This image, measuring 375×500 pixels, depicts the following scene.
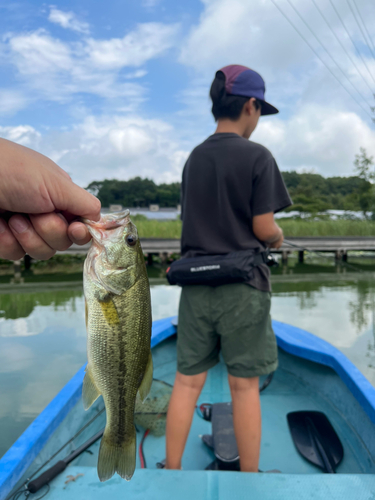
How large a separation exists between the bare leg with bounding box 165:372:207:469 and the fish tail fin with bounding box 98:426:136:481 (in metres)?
0.70

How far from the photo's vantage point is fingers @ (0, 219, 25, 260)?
100 cm

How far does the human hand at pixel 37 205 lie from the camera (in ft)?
2.68

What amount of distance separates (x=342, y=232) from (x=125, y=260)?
1610cm

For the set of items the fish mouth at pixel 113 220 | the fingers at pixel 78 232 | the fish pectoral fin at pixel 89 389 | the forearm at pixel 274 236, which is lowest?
the fish pectoral fin at pixel 89 389

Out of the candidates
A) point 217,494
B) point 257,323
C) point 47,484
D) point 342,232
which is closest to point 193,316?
point 257,323

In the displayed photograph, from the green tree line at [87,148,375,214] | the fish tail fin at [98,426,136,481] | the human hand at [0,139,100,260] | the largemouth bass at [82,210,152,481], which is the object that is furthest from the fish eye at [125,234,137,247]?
the green tree line at [87,148,375,214]

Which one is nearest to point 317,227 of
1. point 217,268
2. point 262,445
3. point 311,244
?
point 311,244

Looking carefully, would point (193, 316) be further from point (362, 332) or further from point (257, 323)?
point (362, 332)

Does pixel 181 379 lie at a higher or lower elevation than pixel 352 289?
higher

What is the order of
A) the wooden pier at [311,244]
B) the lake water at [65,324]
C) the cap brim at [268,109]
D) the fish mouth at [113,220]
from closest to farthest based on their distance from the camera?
the fish mouth at [113,220] < the cap brim at [268,109] < the lake water at [65,324] < the wooden pier at [311,244]

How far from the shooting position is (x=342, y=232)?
15.5 meters

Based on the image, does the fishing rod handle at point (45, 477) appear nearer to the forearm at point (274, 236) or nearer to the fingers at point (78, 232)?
the fingers at point (78, 232)

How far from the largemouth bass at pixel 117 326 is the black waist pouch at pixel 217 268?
65 centimetres

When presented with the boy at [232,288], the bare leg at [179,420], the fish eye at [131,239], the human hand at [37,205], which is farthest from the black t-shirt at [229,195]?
the human hand at [37,205]
